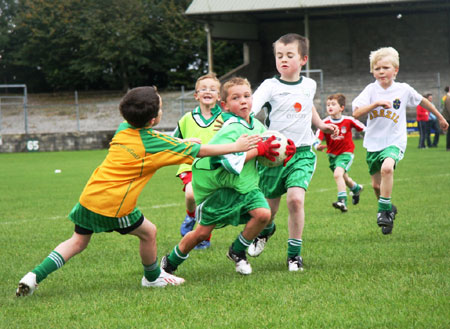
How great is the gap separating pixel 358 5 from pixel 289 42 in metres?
34.6

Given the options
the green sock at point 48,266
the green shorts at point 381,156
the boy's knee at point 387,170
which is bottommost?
the green sock at point 48,266

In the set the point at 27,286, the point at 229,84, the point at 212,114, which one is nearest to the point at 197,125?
the point at 212,114

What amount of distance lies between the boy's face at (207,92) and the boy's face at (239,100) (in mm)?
1537

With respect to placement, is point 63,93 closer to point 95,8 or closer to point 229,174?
point 95,8

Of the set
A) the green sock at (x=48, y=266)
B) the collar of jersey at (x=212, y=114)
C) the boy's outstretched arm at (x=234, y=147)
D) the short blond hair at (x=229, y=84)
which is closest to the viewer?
the boy's outstretched arm at (x=234, y=147)

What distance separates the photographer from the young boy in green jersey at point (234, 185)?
18.4 ft

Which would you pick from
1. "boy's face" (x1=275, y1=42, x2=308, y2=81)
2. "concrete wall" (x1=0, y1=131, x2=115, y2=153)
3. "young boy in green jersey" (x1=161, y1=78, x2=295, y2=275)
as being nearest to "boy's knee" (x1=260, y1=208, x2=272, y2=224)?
"young boy in green jersey" (x1=161, y1=78, x2=295, y2=275)

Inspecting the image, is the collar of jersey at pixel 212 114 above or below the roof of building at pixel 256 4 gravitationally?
below

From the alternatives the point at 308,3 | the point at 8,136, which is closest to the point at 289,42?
the point at 8,136

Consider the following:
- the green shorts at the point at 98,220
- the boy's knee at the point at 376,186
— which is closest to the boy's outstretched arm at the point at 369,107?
the boy's knee at the point at 376,186

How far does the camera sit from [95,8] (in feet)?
168

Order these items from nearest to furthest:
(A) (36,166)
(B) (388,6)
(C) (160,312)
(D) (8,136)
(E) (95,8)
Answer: (C) (160,312) → (A) (36,166) → (D) (8,136) → (B) (388,6) → (E) (95,8)

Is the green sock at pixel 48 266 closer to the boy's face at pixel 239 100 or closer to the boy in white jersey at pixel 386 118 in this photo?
the boy's face at pixel 239 100

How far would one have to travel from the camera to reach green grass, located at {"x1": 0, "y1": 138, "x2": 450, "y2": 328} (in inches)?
176
